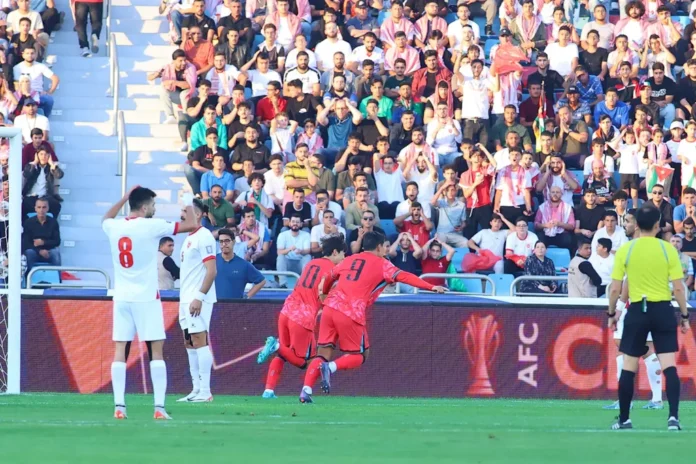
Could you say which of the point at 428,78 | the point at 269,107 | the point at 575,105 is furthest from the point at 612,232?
the point at 269,107

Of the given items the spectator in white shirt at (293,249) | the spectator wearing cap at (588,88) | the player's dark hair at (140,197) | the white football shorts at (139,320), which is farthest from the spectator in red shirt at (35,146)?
the player's dark hair at (140,197)

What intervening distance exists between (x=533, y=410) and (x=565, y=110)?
8597 millimetres

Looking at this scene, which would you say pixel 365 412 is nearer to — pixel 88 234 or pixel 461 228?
pixel 461 228

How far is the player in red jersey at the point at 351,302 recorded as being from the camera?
575 inches

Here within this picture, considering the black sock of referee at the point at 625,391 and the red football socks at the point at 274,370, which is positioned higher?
the black sock of referee at the point at 625,391

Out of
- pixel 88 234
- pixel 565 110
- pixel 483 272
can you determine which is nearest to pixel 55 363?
pixel 88 234

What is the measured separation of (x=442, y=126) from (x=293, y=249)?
3.76m

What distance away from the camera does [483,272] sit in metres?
19.7

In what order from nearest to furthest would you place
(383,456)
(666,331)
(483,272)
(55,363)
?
(383,456) < (666,331) < (55,363) < (483,272)

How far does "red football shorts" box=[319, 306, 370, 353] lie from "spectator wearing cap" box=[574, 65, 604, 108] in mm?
9464

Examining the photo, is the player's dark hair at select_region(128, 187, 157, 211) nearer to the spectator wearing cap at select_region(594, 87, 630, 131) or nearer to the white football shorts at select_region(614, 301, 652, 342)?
the white football shorts at select_region(614, 301, 652, 342)

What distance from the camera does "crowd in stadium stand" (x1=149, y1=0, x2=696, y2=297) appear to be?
19922 millimetres

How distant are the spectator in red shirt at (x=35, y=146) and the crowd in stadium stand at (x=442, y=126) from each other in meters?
2.17

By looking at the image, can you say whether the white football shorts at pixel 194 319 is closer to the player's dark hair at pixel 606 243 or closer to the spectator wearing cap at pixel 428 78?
the player's dark hair at pixel 606 243
